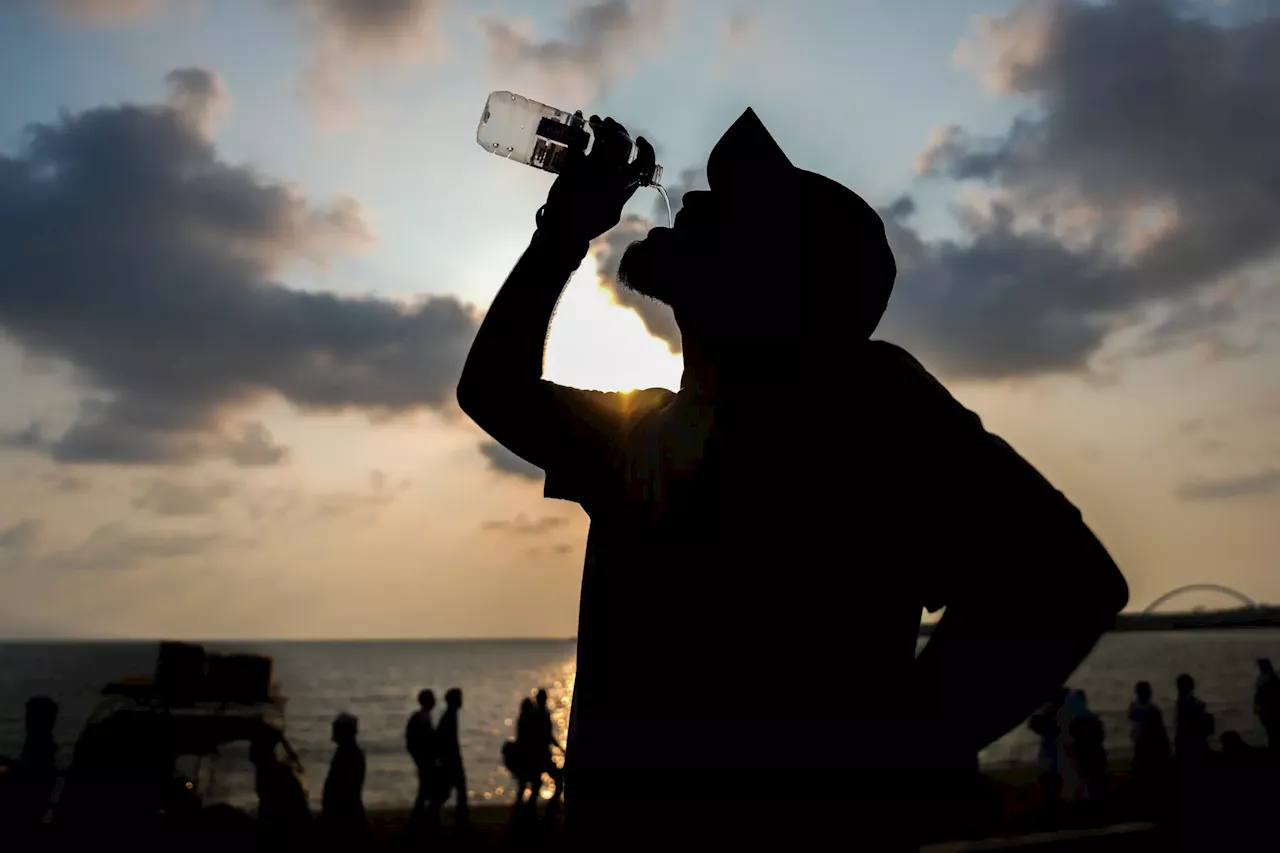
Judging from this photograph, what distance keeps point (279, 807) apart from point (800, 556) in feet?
42.3

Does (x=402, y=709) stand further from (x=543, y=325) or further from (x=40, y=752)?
(x=543, y=325)

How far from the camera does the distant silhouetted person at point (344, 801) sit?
44.0ft

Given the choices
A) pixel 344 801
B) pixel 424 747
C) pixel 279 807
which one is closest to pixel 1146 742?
pixel 424 747

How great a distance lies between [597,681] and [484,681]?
164 m

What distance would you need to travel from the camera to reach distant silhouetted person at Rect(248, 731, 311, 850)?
39.4 feet

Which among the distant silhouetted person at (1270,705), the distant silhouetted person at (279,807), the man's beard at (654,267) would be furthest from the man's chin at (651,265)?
the distant silhouetted person at (1270,705)

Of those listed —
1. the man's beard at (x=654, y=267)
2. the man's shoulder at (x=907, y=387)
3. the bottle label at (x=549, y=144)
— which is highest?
the bottle label at (x=549, y=144)

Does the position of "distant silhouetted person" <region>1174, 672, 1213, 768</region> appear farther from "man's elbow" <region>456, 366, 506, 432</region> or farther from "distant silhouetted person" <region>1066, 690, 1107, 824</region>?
"man's elbow" <region>456, 366, 506, 432</region>

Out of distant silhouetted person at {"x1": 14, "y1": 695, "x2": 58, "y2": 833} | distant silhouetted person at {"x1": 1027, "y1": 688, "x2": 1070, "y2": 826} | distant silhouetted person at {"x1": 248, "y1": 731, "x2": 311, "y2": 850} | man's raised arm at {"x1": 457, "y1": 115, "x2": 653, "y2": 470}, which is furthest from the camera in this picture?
distant silhouetted person at {"x1": 1027, "y1": 688, "x2": 1070, "y2": 826}

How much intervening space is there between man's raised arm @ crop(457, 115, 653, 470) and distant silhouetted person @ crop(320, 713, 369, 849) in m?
12.9

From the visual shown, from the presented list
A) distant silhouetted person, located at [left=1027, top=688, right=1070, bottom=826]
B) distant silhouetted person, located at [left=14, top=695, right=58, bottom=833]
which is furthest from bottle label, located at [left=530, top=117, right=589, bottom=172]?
distant silhouetted person, located at [left=1027, top=688, right=1070, bottom=826]

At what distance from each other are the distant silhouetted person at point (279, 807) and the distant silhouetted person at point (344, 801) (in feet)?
2.17

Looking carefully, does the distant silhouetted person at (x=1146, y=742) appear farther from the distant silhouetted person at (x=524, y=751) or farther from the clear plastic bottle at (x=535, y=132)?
the clear plastic bottle at (x=535, y=132)

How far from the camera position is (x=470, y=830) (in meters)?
17.3
